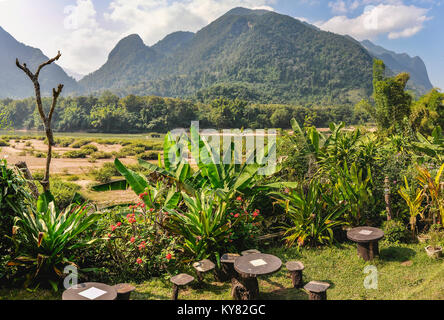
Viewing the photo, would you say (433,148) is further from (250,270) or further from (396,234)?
(250,270)

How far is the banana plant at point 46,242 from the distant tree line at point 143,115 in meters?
28.7

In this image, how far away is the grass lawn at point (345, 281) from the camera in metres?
2.86

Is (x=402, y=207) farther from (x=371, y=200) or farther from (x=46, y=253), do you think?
(x=46, y=253)

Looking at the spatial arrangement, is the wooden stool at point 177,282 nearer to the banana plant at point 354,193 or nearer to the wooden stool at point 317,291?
the wooden stool at point 317,291

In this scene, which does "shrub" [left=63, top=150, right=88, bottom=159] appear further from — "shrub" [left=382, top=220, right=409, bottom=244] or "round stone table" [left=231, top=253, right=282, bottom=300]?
"shrub" [left=382, top=220, right=409, bottom=244]

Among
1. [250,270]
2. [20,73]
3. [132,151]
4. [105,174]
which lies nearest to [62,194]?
[105,174]

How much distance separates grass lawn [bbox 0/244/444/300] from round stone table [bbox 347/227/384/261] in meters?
0.08

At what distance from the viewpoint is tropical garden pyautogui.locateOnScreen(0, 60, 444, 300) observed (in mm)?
2945

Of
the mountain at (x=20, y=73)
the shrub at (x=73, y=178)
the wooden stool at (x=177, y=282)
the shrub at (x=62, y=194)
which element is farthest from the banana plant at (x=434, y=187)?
the mountain at (x=20, y=73)

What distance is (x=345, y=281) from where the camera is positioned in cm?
323

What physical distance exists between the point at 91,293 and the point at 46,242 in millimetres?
899

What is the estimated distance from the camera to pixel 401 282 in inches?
121

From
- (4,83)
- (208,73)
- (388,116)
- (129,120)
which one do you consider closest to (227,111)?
(129,120)
